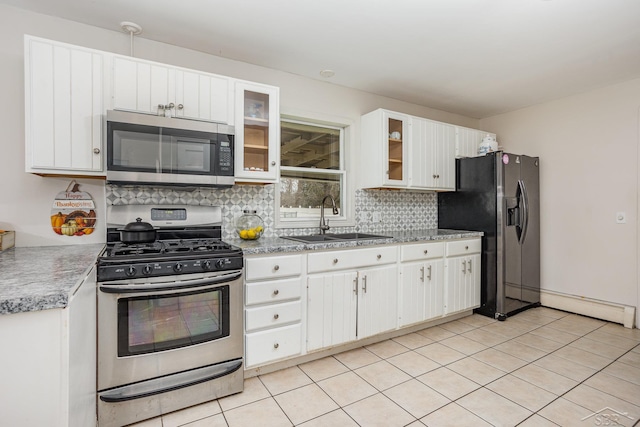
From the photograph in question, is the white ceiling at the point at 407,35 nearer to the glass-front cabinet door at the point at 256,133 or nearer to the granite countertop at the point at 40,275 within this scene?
the glass-front cabinet door at the point at 256,133

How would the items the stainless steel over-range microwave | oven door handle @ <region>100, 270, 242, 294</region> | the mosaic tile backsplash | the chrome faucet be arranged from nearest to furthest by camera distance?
oven door handle @ <region>100, 270, 242, 294</region> → the stainless steel over-range microwave → the mosaic tile backsplash → the chrome faucet

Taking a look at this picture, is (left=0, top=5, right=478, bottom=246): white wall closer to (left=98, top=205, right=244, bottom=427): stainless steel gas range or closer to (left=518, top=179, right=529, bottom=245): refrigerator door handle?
(left=98, top=205, right=244, bottom=427): stainless steel gas range

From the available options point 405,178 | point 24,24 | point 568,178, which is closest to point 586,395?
point 405,178

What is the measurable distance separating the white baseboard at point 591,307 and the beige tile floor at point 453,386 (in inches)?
10.5

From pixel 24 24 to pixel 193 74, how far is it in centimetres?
108

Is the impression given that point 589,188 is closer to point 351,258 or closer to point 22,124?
point 351,258

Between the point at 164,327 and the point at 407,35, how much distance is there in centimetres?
259

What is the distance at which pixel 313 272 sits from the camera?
250 centimetres

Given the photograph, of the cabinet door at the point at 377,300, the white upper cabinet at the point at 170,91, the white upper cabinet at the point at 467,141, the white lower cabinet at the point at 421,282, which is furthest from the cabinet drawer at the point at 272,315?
the white upper cabinet at the point at 467,141

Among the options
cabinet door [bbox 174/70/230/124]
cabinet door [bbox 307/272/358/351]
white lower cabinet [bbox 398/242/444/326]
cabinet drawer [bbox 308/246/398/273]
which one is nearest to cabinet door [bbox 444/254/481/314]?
white lower cabinet [bbox 398/242/444/326]

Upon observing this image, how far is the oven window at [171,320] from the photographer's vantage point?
1.82 metres

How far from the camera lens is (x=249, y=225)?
2811 mm

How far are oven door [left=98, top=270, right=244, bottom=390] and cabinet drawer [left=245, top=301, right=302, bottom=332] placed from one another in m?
0.12

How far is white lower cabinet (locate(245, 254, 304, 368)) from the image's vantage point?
2.24 metres
